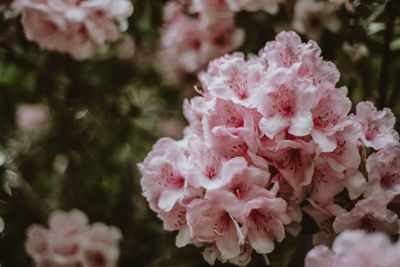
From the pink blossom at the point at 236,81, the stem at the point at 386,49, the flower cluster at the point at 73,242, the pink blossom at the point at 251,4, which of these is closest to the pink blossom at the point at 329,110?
the pink blossom at the point at 236,81

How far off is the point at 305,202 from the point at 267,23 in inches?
25.5

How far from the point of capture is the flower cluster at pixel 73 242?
1227 mm

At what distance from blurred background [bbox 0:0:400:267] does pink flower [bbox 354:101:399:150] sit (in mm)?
276

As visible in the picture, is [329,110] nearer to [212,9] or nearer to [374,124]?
[374,124]

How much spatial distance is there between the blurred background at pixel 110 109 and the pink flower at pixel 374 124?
28 cm

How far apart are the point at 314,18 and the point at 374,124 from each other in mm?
561

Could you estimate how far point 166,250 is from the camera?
4.19 feet

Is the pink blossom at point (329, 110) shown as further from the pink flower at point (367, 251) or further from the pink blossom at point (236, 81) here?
the pink flower at point (367, 251)

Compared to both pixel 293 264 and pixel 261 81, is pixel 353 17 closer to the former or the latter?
pixel 261 81

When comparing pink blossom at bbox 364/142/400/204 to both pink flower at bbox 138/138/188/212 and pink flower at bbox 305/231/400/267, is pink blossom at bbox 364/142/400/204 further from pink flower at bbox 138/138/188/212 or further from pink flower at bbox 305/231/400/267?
pink flower at bbox 138/138/188/212

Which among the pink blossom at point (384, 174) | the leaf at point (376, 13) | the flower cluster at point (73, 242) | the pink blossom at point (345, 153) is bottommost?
the flower cluster at point (73, 242)

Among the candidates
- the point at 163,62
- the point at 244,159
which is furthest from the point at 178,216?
the point at 163,62

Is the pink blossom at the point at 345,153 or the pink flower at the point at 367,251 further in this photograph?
the pink blossom at the point at 345,153

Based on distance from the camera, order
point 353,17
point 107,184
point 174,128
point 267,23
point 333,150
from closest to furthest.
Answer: point 333,150, point 353,17, point 267,23, point 107,184, point 174,128
